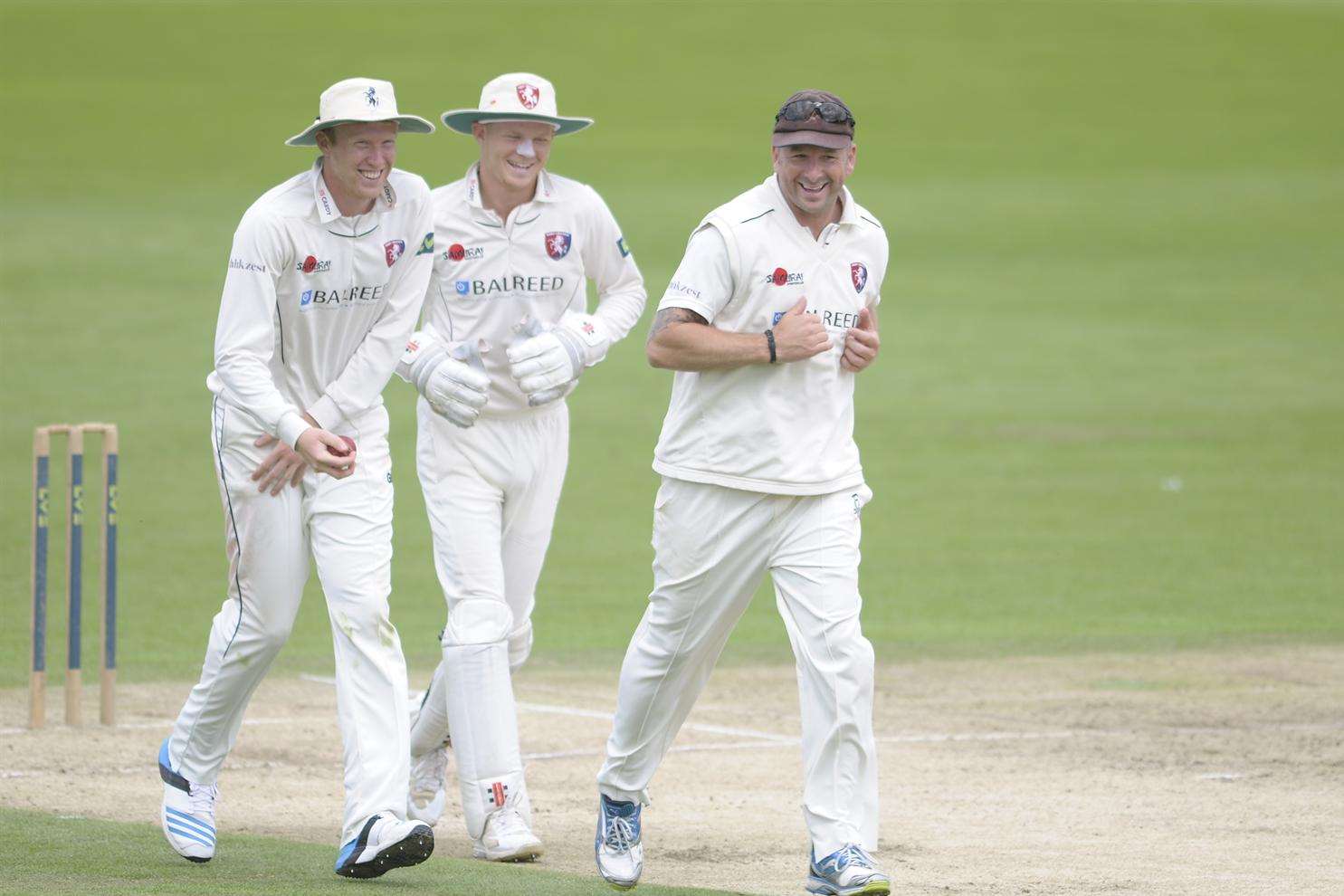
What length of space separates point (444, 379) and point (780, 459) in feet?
4.63

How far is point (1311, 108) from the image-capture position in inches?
1875

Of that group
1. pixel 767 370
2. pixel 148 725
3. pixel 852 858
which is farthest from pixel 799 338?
pixel 148 725

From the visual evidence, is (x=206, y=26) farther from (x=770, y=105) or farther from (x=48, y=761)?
(x=48, y=761)

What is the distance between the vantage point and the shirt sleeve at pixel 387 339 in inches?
261

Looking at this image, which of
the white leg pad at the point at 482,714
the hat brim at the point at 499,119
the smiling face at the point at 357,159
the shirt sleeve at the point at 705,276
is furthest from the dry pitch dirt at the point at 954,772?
the hat brim at the point at 499,119

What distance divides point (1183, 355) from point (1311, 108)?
2470 cm

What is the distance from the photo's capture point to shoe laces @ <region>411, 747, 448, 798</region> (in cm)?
748

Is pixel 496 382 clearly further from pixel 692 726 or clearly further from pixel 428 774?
pixel 692 726

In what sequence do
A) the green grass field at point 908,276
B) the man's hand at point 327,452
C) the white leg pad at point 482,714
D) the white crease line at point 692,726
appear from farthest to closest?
1. the green grass field at point 908,276
2. the white crease line at point 692,726
3. the white leg pad at point 482,714
4. the man's hand at point 327,452

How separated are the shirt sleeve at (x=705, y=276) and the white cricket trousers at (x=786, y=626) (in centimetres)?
52

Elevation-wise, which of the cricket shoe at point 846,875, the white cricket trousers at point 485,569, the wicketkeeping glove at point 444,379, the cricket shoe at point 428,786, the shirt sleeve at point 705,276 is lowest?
the cricket shoe at point 428,786

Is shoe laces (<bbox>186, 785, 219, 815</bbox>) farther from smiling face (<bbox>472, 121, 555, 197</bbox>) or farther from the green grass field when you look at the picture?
smiling face (<bbox>472, 121, 555, 197</bbox>)

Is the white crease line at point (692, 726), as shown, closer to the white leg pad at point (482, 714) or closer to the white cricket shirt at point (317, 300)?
the white leg pad at point (482, 714)

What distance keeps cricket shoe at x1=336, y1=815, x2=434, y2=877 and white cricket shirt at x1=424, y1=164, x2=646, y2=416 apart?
1.66 meters
